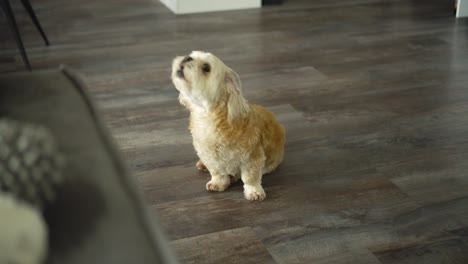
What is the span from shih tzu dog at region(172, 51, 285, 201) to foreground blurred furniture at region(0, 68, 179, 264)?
103 cm

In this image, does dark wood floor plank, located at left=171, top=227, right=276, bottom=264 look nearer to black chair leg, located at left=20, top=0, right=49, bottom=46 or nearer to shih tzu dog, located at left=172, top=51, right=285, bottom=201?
shih tzu dog, located at left=172, top=51, right=285, bottom=201

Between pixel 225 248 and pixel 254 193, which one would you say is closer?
pixel 225 248

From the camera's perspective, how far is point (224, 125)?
1751 millimetres

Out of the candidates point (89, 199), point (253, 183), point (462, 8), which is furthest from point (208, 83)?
point (462, 8)

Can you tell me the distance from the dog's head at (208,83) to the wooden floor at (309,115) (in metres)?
0.34

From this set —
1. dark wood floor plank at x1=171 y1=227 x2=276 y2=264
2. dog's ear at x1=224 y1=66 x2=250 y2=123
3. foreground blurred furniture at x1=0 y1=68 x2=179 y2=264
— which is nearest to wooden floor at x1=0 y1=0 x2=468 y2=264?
dark wood floor plank at x1=171 y1=227 x2=276 y2=264

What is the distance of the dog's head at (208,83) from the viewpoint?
1.67m

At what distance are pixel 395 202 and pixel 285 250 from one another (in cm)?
43

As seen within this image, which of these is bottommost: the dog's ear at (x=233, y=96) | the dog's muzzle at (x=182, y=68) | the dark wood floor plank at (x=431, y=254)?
the dark wood floor plank at (x=431, y=254)

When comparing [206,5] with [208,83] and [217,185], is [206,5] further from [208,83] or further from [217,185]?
[208,83]

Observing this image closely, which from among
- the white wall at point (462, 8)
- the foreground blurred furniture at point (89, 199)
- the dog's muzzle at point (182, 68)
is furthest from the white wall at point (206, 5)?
the foreground blurred furniture at point (89, 199)

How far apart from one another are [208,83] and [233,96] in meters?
0.08

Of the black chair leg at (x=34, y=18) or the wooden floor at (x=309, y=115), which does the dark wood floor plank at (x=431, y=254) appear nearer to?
the wooden floor at (x=309, y=115)

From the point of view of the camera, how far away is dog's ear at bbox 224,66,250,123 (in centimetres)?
170
